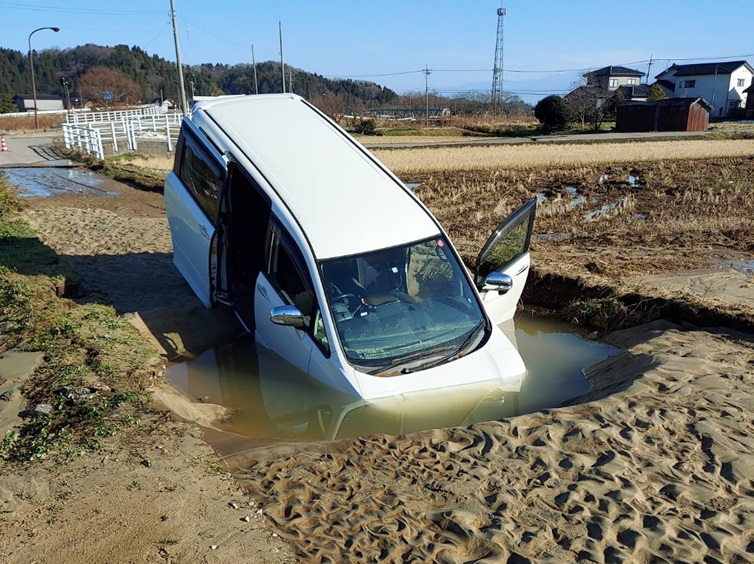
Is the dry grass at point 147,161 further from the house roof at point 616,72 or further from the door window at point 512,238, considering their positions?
the house roof at point 616,72

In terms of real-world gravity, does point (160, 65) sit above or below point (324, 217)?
above

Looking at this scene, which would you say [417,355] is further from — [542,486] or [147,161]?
[147,161]

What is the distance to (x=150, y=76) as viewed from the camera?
439ft

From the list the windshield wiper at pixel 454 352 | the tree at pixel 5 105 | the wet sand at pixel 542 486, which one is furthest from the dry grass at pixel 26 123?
the wet sand at pixel 542 486

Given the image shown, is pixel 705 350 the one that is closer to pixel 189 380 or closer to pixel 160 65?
pixel 189 380

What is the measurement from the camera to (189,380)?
302 inches

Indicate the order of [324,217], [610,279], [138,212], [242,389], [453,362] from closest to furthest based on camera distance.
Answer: [453,362] < [324,217] < [242,389] < [610,279] < [138,212]

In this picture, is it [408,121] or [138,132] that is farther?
[408,121]

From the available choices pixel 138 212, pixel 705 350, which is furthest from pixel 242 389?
pixel 138 212

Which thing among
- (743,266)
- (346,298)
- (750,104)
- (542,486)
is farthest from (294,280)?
(750,104)

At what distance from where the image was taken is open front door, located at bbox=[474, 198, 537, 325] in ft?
24.5

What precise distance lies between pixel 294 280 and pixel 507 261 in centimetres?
285

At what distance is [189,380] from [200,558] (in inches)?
155

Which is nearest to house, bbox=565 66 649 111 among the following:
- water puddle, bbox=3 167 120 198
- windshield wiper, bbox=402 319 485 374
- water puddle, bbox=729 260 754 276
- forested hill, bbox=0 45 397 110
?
forested hill, bbox=0 45 397 110
